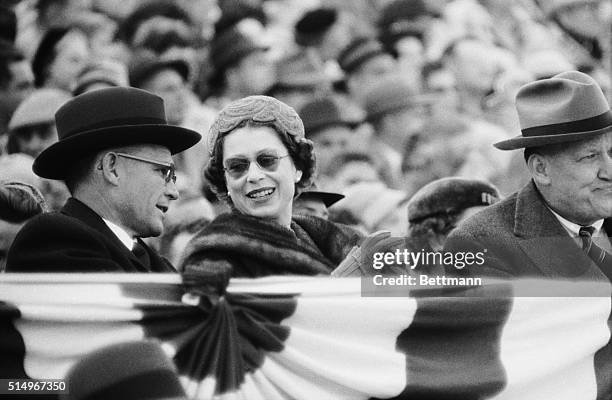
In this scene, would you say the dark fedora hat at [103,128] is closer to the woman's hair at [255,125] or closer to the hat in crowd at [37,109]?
the woman's hair at [255,125]

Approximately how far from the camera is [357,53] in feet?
30.0

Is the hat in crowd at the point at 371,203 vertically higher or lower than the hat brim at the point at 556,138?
lower

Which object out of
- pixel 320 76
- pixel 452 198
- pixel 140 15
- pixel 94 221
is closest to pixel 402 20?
pixel 320 76

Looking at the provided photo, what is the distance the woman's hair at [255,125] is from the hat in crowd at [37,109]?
2858mm

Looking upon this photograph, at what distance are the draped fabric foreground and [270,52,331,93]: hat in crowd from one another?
4.70 m

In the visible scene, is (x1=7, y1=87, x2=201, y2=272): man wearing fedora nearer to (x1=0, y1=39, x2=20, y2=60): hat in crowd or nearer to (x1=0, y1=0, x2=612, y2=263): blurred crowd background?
(x1=0, y1=0, x2=612, y2=263): blurred crowd background

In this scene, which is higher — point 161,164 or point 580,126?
A: point 161,164

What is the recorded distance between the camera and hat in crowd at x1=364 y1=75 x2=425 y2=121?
8609mm

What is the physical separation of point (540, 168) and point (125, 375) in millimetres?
1590

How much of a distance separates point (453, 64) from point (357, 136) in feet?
5.14

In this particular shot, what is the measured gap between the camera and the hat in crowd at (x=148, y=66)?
7523mm

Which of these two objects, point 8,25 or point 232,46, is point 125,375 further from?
point 232,46

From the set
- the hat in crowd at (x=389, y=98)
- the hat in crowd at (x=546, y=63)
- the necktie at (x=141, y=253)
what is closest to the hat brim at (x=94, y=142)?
the necktie at (x=141, y=253)

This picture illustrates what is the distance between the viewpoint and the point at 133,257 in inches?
147
